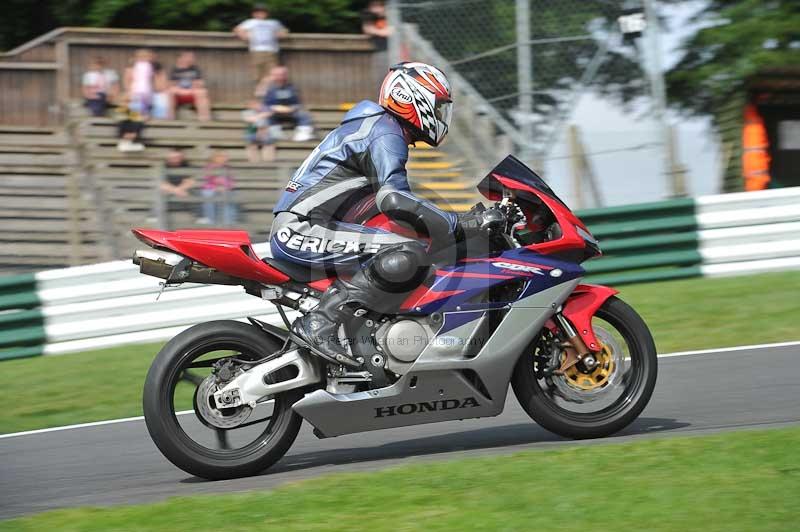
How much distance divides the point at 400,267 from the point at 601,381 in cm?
114

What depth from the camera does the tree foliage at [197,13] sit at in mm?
19828

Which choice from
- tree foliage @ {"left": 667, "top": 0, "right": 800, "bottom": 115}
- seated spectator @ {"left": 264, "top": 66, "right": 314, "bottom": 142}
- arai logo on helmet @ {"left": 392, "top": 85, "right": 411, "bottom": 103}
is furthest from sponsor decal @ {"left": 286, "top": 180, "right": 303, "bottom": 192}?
tree foliage @ {"left": 667, "top": 0, "right": 800, "bottom": 115}

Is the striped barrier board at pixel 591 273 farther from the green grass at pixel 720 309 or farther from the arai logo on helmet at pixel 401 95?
the arai logo on helmet at pixel 401 95

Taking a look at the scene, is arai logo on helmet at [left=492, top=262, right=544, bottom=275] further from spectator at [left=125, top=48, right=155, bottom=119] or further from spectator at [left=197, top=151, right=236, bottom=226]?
spectator at [left=125, top=48, right=155, bottom=119]

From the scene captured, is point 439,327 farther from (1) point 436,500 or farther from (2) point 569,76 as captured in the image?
(2) point 569,76

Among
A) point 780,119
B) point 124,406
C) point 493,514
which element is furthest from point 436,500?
point 780,119

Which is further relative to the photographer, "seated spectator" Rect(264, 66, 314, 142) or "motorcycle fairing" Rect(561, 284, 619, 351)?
"seated spectator" Rect(264, 66, 314, 142)

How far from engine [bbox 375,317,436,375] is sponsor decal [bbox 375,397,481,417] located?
0.17m

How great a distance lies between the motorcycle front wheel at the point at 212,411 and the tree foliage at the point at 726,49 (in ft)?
37.2

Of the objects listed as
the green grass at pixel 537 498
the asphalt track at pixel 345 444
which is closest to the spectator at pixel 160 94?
the asphalt track at pixel 345 444

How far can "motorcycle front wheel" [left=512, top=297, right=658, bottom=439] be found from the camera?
5.91 metres

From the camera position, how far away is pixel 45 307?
1034 cm

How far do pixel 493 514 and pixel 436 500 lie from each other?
316 millimetres

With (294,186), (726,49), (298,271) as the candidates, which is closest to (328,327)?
(298,271)
